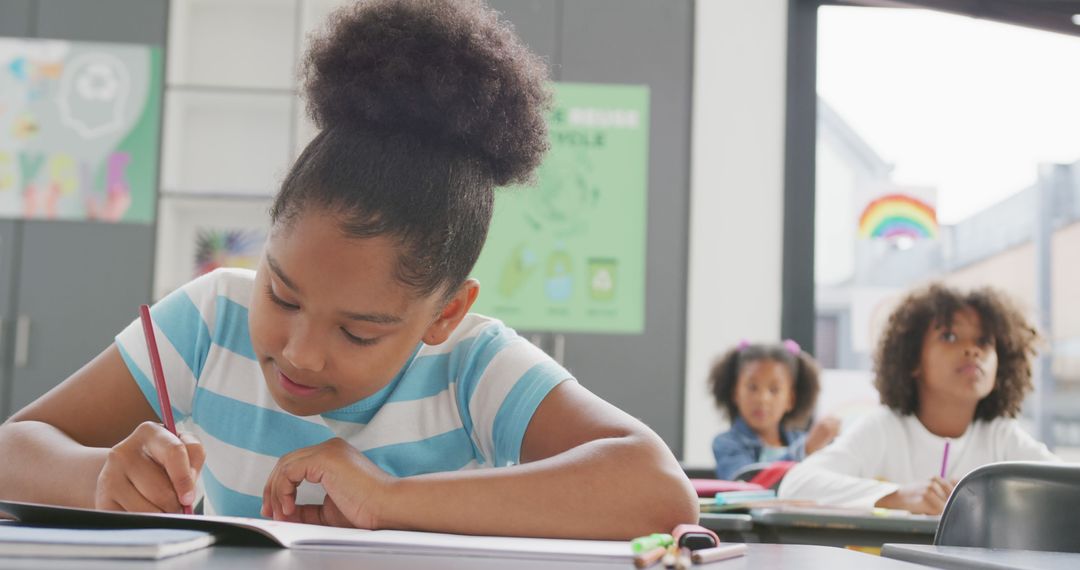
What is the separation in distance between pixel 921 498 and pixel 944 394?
0.56 meters

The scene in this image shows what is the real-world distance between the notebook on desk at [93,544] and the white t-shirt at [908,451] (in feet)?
5.14

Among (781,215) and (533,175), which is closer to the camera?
(533,175)

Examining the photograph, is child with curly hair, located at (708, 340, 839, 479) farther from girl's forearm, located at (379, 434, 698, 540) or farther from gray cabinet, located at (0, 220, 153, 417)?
girl's forearm, located at (379, 434, 698, 540)

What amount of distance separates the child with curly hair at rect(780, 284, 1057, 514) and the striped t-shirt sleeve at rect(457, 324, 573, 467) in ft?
3.66

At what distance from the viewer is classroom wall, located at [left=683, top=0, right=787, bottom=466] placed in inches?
152

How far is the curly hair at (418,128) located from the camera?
2.97 ft

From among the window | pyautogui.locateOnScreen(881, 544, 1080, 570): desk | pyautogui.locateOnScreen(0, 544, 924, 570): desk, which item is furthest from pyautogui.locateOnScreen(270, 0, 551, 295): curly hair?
the window

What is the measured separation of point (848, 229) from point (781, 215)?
0.99 ft

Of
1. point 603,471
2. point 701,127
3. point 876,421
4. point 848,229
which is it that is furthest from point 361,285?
point 848,229

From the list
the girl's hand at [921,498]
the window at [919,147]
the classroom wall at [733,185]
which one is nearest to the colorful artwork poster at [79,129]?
the classroom wall at [733,185]

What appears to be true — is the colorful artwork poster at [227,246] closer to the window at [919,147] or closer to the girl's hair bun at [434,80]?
the window at [919,147]

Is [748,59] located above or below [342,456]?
above

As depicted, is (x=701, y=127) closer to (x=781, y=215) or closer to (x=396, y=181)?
(x=781, y=215)

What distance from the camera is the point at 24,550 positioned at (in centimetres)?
55
